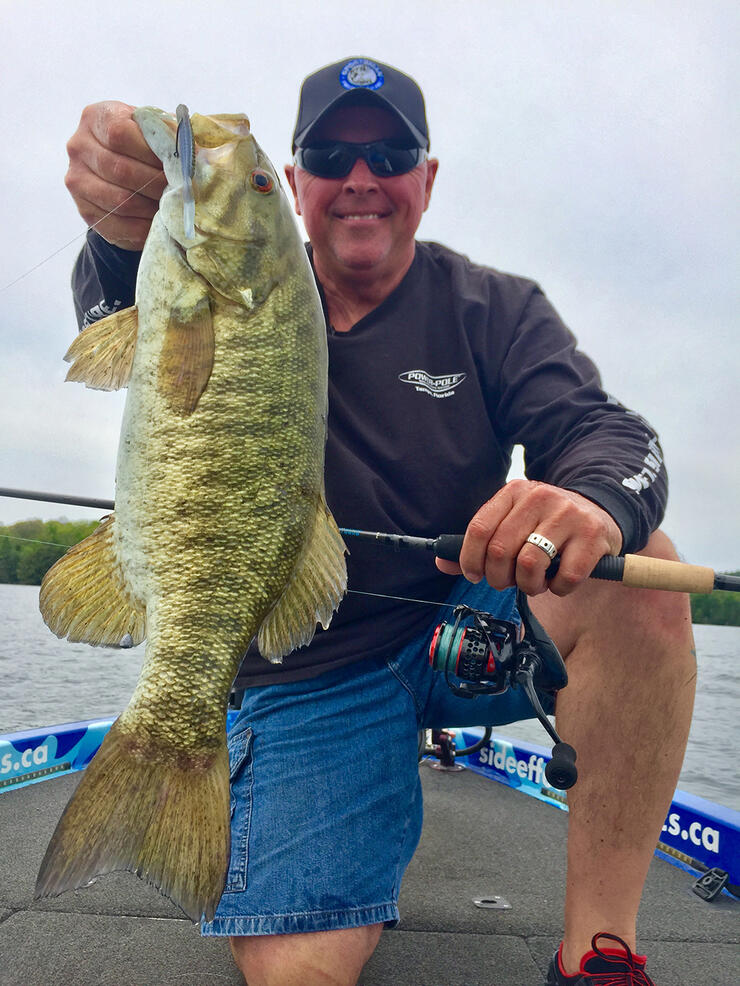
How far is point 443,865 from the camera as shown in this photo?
2.84m

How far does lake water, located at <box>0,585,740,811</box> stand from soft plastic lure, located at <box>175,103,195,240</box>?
15.5ft

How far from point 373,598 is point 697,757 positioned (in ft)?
26.2

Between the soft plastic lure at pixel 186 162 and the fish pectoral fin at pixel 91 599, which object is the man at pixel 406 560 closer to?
the soft plastic lure at pixel 186 162

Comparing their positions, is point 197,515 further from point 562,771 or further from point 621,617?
point 621,617

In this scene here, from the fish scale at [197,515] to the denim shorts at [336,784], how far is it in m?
0.46

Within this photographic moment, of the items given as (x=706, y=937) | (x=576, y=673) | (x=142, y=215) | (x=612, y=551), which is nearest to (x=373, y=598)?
(x=576, y=673)

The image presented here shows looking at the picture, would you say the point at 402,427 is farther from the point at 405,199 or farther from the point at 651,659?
the point at 651,659

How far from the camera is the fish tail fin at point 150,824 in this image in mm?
A: 1347

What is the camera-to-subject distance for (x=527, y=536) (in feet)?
4.80

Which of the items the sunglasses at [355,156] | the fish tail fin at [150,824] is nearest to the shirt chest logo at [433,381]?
the sunglasses at [355,156]

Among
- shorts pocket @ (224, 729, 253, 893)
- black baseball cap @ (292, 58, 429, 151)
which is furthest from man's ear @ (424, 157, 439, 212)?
Result: shorts pocket @ (224, 729, 253, 893)

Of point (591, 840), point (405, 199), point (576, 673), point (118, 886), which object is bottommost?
point (118, 886)

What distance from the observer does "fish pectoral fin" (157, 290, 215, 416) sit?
156 cm

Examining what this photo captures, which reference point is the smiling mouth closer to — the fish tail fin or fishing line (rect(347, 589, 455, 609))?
fishing line (rect(347, 589, 455, 609))
